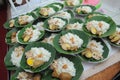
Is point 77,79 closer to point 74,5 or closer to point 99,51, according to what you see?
point 99,51

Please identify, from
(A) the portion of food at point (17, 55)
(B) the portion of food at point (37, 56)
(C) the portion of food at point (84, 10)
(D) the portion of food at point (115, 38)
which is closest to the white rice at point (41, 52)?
(B) the portion of food at point (37, 56)

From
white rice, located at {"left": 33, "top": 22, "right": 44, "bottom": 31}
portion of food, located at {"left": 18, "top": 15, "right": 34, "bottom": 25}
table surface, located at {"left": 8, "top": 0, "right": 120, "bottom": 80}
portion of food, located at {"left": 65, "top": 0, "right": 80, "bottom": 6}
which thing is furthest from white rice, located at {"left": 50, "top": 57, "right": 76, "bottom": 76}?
portion of food, located at {"left": 65, "top": 0, "right": 80, "bottom": 6}

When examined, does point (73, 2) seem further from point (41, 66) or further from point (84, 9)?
point (41, 66)

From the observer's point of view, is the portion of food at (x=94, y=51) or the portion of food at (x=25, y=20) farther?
the portion of food at (x=25, y=20)

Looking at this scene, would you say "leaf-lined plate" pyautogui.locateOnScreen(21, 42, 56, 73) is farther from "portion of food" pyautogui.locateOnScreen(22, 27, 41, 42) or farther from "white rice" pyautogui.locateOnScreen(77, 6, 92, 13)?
"white rice" pyautogui.locateOnScreen(77, 6, 92, 13)

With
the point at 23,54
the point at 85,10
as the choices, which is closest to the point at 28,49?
the point at 23,54

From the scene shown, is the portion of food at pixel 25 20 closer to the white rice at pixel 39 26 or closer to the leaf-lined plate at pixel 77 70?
the white rice at pixel 39 26

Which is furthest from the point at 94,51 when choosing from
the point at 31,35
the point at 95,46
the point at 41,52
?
the point at 31,35
